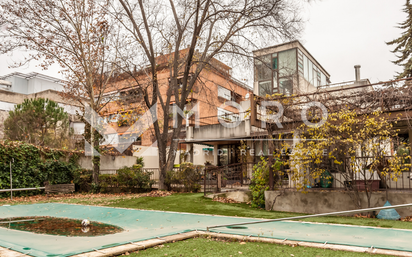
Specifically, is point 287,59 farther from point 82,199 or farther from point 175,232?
point 175,232

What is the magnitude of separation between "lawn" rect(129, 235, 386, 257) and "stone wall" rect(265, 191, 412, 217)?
5537 mm

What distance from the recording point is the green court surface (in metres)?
5.02

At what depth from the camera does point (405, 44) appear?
27.0 meters

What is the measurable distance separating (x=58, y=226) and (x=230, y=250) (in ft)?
16.3

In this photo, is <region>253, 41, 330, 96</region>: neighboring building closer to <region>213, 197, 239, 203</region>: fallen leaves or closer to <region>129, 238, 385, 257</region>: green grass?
<region>213, 197, 239, 203</region>: fallen leaves

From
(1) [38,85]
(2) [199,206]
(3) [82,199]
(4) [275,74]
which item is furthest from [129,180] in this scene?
(1) [38,85]

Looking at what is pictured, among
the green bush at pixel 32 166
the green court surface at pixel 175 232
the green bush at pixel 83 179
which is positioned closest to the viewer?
the green court surface at pixel 175 232

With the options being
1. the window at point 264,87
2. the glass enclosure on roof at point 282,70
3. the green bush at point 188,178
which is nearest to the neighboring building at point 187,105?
the window at point 264,87

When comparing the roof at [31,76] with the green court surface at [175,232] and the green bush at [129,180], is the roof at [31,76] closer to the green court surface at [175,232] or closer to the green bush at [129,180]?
the green bush at [129,180]

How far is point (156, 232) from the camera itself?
657 cm

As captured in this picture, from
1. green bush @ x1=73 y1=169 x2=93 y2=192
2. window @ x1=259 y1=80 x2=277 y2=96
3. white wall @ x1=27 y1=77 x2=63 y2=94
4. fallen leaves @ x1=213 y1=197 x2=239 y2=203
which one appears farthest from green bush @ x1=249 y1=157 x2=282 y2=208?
white wall @ x1=27 y1=77 x2=63 y2=94

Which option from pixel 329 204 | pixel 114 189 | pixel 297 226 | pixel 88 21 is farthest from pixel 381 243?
pixel 88 21

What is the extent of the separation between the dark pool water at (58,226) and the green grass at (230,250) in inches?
88.5

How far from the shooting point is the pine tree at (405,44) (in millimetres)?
25350
